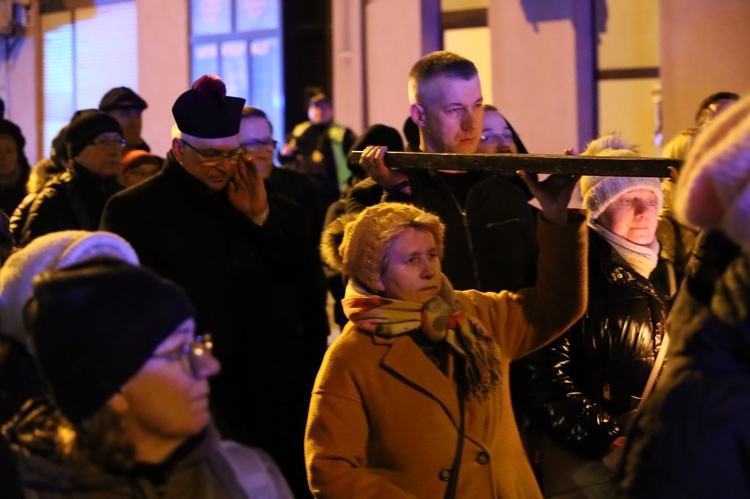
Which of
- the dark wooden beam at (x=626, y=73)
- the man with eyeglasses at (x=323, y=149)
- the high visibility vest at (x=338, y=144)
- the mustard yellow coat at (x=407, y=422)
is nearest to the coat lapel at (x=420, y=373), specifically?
the mustard yellow coat at (x=407, y=422)

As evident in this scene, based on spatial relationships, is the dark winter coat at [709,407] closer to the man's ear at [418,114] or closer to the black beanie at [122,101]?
the man's ear at [418,114]

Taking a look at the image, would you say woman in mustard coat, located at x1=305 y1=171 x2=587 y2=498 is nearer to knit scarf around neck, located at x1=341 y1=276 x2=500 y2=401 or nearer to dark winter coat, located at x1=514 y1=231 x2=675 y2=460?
knit scarf around neck, located at x1=341 y1=276 x2=500 y2=401

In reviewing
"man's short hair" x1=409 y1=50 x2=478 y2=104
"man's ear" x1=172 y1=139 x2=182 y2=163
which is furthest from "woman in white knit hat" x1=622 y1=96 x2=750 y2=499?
"man's ear" x1=172 y1=139 x2=182 y2=163

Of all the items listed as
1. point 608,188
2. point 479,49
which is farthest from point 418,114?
point 479,49

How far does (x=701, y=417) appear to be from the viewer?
7.69 feet

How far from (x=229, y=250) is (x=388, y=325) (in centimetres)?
129

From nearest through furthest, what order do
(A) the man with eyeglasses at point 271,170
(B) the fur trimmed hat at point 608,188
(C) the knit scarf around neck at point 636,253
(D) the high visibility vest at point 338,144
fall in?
1. (C) the knit scarf around neck at point 636,253
2. (B) the fur trimmed hat at point 608,188
3. (A) the man with eyeglasses at point 271,170
4. (D) the high visibility vest at point 338,144

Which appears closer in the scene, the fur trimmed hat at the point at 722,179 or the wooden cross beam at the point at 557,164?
the fur trimmed hat at the point at 722,179

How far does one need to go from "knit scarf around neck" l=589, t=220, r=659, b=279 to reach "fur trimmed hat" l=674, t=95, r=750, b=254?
83.2 inches

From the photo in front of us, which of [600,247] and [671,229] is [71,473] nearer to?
[600,247]

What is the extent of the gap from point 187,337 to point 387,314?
1.29 metres

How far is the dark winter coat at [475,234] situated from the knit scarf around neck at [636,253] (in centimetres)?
33

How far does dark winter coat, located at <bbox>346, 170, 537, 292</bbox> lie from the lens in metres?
4.78

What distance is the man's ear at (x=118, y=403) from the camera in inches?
102
